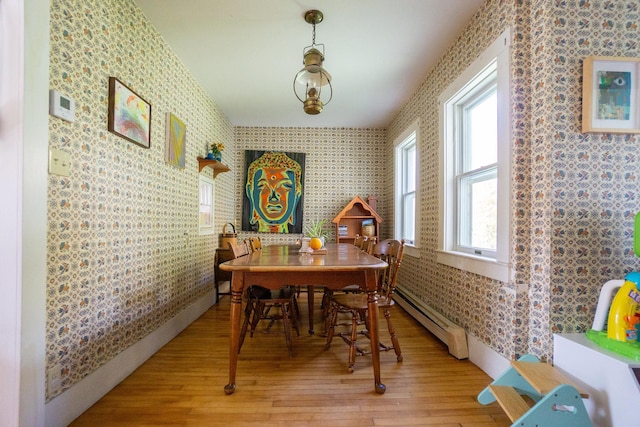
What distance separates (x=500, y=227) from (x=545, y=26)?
1.21m

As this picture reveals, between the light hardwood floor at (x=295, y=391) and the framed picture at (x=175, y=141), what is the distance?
1.74m

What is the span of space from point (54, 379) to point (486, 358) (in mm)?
2640

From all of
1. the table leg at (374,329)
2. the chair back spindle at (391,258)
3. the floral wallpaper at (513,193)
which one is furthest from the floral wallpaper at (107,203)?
the chair back spindle at (391,258)

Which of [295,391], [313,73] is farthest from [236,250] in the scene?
[313,73]

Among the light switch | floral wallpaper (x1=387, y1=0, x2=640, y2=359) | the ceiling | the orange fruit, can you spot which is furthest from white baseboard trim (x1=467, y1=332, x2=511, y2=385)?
the light switch

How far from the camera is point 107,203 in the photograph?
185 cm

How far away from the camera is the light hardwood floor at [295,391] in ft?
5.17

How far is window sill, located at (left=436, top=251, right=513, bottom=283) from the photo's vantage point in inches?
73.4

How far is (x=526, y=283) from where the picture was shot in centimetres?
178

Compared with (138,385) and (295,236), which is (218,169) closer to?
(295,236)

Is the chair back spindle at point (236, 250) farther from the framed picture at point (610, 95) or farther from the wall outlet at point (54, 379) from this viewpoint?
the framed picture at point (610, 95)

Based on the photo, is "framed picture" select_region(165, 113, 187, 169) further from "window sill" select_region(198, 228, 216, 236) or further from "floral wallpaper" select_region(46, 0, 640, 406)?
"window sill" select_region(198, 228, 216, 236)

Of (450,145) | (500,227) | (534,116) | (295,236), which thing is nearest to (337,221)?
(295,236)

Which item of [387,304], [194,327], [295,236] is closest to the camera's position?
[387,304]
